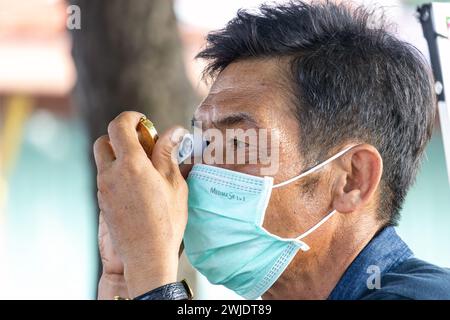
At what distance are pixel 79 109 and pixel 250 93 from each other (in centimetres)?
247

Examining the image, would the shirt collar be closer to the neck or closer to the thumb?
the neck

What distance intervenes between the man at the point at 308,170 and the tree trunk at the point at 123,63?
2.01 meters

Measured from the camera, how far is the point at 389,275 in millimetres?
2193

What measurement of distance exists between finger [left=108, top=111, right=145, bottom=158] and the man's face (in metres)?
0.28

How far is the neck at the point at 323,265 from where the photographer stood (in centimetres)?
235

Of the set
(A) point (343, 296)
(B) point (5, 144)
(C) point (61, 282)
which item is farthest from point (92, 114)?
(B) point (5, 144)

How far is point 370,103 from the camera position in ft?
7.75

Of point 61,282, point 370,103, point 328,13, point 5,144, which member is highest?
point 328,13

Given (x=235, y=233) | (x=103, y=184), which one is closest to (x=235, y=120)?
(x=235, y=233)

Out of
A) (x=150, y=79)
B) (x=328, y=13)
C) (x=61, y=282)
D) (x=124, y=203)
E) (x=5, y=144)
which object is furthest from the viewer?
(x=5, y=144)

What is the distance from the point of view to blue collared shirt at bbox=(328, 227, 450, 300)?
206cm

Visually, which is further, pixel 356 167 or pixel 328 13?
pixel 328 13

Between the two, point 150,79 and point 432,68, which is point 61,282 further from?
point 432,68

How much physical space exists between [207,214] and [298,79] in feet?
1.56
